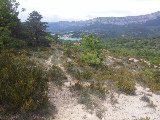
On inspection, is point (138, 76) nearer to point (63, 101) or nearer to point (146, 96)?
point (146, 96)

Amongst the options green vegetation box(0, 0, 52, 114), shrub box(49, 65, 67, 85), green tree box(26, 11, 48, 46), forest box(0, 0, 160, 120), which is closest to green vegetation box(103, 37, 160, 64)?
forest box(0, 0, 160, 120)

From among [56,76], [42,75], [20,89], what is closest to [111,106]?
[56,76]

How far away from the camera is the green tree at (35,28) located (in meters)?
27.3

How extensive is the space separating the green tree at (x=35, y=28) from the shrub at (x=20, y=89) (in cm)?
1017

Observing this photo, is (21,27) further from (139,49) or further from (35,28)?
(139,49)

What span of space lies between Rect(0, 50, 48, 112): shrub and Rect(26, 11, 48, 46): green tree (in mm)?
10170

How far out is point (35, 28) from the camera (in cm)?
2744

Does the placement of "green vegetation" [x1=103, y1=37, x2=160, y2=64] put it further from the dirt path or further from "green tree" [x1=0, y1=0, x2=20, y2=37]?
the dirt path

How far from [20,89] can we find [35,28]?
538 inches

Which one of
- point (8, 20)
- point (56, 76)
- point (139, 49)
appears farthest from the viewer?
point (139, 49)

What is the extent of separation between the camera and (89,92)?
18516 millimetres

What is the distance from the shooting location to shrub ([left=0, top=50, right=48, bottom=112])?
45.7 ft

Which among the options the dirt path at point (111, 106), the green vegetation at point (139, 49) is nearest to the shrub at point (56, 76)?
the dirt path at point (111, 106)

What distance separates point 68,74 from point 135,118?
693cm
